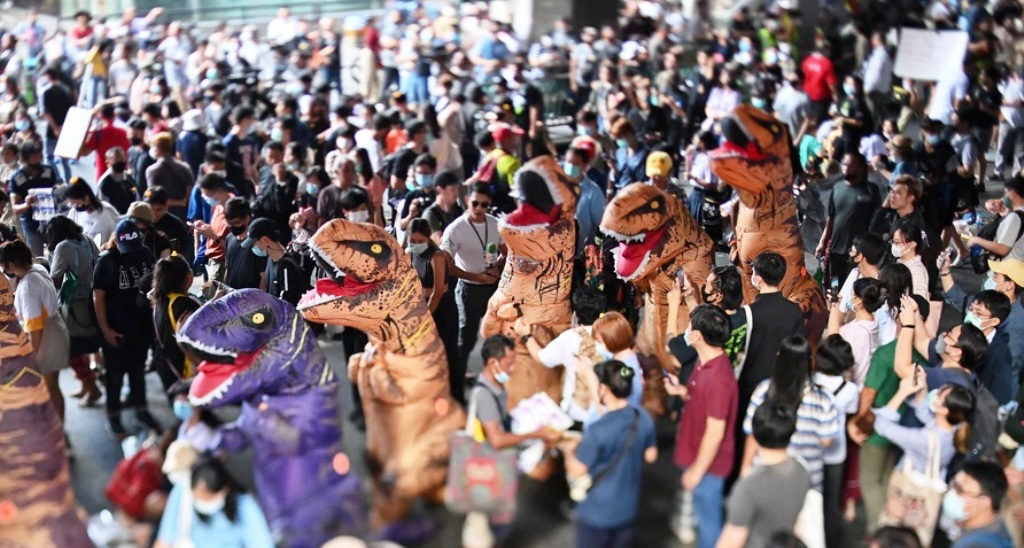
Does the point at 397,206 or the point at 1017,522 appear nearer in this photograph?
the point at 1017,522

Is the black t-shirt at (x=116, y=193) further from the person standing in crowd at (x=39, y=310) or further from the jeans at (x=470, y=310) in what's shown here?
the jeans at (x=470, y=310)

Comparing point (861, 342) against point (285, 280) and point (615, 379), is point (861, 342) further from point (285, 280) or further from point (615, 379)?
point (285, 280)

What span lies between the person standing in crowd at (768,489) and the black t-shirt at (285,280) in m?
3.48

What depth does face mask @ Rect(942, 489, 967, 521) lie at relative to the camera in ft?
14.4

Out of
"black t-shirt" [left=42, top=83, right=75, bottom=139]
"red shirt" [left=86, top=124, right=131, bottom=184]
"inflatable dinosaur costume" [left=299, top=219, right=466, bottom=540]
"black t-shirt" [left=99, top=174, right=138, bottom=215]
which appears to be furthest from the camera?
"black t-shirt" [left=42, top=83, right=75, bottom=139]

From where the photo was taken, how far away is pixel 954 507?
4.43m

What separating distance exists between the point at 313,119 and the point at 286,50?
7326 mm

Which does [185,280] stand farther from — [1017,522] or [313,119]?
[313,119]

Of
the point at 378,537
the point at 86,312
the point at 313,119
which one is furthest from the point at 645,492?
the point at 313,119

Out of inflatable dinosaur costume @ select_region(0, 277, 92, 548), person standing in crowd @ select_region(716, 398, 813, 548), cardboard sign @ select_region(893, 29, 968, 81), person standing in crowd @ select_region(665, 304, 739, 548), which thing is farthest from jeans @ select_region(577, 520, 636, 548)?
cardboard sign @ select_region(893, 29, 968, 81)

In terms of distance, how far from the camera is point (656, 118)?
1338 cm

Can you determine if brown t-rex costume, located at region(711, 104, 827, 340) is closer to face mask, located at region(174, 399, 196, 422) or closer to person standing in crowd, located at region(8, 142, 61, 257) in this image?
face mask, located at region(174, 399, 196, 422)

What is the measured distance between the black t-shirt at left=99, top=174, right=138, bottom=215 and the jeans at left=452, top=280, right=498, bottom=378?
3.47 m

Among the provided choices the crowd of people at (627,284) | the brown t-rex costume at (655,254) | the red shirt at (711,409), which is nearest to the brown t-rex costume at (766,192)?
the crowd of people at (627,284)
